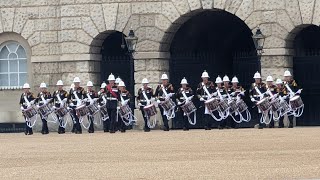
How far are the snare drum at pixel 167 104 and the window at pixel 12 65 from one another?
5981mm

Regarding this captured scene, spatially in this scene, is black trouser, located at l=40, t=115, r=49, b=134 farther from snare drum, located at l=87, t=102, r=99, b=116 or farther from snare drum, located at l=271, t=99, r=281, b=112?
snare drum, located at l=271, t=99, r=281, b=112

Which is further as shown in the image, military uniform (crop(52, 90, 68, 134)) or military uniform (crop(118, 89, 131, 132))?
military uniform (crop(52, 90, 68, 134))

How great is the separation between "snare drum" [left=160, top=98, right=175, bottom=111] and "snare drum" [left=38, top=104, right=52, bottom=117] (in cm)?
402

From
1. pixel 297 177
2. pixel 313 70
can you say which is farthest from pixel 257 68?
pixel 297 177

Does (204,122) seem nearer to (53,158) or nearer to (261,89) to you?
(261,89)

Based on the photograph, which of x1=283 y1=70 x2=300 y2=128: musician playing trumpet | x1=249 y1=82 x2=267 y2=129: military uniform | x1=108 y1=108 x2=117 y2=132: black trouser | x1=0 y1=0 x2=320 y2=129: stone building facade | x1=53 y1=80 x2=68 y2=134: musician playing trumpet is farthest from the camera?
x1=53 y1=80 x2=68 y2=134: musician playing trumpet

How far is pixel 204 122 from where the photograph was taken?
43375 mm

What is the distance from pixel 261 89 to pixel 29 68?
341 inches

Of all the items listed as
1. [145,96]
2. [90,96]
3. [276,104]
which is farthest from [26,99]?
[276,104]

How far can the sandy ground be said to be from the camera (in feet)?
73.4

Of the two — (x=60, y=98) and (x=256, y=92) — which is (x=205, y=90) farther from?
(x=60, y=98)

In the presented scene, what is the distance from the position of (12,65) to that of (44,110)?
8.95 ft

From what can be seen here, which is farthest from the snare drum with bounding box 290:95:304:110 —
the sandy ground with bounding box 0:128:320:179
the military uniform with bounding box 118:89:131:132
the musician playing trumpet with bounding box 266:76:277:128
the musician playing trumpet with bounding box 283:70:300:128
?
the military uniform with bounding box 118:89:131:132

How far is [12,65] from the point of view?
45312mm
